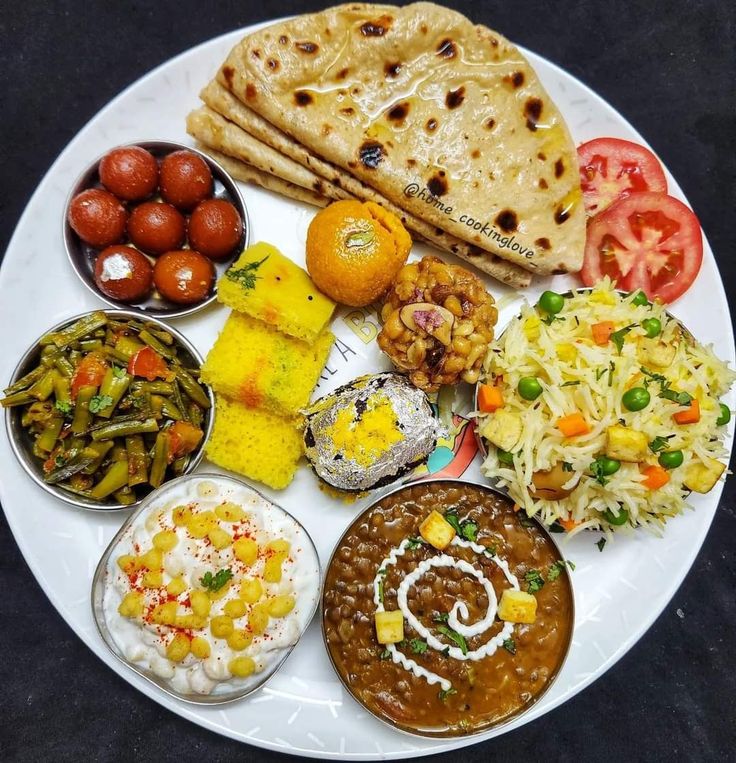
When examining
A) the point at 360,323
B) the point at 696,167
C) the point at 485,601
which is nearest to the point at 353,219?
the point at 360,323

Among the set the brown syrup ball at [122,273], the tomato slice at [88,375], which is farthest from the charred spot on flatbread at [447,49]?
the tomato slice at [88,375]

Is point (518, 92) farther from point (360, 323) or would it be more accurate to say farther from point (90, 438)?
point (90, 438)

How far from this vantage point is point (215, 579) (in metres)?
2.57

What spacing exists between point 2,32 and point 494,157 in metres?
2.99

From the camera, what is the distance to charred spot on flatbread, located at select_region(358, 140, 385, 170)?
2.94 meters

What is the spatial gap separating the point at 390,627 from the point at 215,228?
77.3 inches

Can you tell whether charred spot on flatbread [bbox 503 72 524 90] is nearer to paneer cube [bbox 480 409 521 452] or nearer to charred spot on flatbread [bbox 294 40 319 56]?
charred spot on flatbread [bbox 294 40 319 56]

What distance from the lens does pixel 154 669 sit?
262cm

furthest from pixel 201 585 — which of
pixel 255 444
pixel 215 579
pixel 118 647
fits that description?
pixel 255 444

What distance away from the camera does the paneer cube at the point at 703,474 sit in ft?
9.28

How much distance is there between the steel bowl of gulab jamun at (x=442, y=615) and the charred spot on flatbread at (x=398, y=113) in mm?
1728

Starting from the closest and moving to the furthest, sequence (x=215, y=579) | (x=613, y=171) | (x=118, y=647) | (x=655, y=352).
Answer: (x=215, y=579)
(x=118, y=647)
(x=655, y=352)
(x=613, y=171)

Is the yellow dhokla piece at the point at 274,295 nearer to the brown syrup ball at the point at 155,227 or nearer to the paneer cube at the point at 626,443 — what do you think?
the brown syrup ball at the point at 155,227

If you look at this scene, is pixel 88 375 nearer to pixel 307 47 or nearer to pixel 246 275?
pixel 246 275
